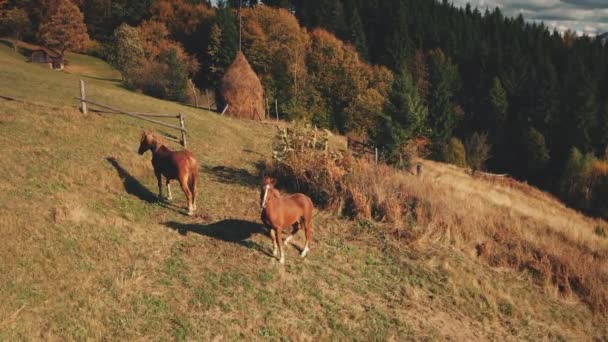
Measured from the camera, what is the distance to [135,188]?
13.6 meters

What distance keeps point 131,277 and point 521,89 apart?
80.8 m

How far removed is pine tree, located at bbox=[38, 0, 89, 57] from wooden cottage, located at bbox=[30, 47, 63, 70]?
1.48 metres

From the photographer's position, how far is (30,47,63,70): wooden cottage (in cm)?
5656

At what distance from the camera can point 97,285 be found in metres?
8.36

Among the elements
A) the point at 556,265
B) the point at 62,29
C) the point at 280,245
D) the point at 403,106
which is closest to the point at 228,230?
the point at 280,245

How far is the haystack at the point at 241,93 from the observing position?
34500mm

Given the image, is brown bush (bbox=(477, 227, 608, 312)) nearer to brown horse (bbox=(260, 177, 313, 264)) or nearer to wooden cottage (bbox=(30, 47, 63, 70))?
brown horse (bbox=(260, 177, 313, 264))

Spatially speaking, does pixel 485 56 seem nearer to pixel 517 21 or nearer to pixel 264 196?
pixel 517 21

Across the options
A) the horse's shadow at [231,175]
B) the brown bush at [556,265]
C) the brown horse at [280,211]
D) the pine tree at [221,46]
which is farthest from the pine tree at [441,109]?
the brown horse at [280,211]

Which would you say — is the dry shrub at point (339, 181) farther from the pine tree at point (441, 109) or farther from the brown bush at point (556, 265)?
the pine tree at point (441, 109)

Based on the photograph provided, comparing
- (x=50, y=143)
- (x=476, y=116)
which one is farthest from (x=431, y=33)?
(x=50, y=143)

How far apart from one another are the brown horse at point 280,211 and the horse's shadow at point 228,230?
916 mm

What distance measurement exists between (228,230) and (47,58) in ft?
196

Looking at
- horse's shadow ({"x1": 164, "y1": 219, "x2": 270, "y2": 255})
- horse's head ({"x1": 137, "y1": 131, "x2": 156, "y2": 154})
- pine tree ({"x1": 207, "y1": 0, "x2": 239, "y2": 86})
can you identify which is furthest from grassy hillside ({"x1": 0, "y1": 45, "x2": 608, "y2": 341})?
pine tree ({"x1": 207, "y1": 0, "x2": 239, "y2": 86})
